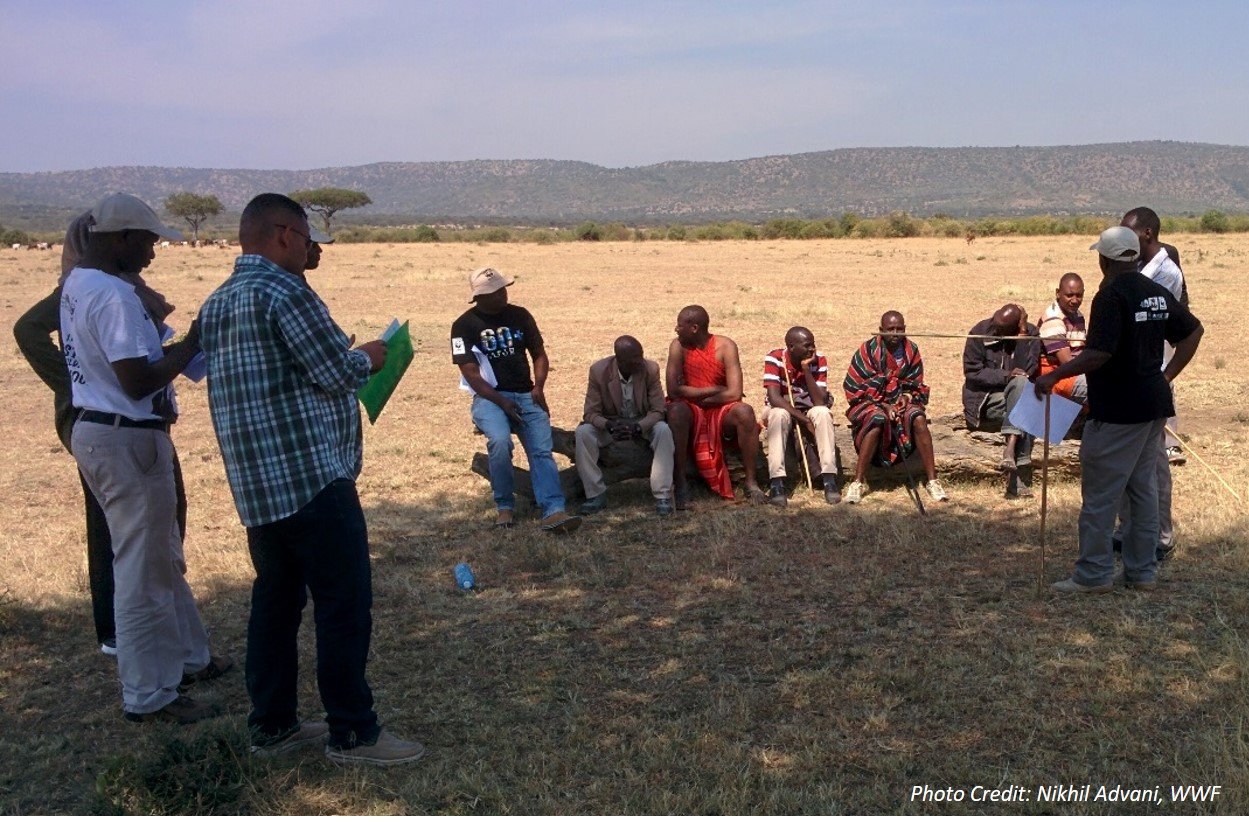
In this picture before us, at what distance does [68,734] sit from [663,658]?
8.08ft

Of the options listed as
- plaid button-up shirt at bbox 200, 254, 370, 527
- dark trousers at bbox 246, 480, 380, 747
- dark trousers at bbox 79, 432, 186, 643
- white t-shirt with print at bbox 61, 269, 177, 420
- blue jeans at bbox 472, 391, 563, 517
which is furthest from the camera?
blue jeans at bbox 472, 391, 563, 517

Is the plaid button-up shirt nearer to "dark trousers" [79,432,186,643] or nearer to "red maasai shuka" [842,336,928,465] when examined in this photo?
"dark trousers" [79,432,186,643]

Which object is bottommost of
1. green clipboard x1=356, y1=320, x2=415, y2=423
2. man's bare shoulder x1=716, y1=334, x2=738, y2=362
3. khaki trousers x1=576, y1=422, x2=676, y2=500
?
khaki trousers x1=576, y1=422, x2=676, y2=500

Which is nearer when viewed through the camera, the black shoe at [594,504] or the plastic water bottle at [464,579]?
the plastic water bottle at [464,579]

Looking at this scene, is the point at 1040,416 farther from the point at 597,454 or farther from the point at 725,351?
the point at 597,454

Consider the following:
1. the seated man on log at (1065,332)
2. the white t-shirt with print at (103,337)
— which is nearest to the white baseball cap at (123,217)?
the white t-shirt with print at (103,337)

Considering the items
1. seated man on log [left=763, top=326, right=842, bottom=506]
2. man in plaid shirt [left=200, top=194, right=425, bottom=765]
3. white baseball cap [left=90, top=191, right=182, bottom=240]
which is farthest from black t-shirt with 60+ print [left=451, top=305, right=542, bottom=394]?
man in plaid shirt [left=200, top=194, right=425, bottom=765]

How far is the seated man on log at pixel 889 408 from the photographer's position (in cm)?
790

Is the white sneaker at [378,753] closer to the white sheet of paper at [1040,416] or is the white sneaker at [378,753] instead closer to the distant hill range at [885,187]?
the white sheet of paper at [1040,416]

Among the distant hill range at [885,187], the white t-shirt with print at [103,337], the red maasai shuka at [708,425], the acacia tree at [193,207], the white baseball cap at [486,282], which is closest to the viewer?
the white t-shirt with print at [103,337]

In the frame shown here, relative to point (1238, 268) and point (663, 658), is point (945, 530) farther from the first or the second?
point (1238, 268)

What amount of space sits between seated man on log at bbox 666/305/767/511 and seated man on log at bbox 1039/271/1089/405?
6.93ft

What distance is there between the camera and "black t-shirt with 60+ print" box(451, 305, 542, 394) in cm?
775

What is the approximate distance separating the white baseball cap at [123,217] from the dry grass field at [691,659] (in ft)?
6.25
